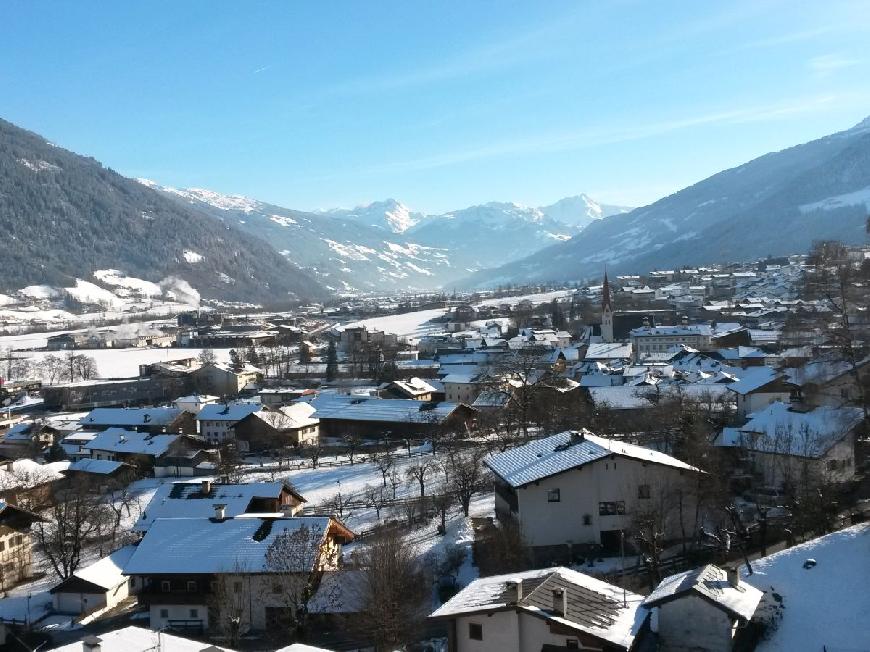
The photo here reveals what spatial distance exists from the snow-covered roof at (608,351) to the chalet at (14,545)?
47.5 metres

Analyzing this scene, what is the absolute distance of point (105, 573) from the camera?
25688 millimetres

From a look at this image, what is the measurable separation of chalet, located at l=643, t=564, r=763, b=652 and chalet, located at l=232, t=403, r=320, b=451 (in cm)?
3520

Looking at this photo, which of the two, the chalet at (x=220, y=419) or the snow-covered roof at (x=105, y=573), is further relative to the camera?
the chalet at (x=220, y=419)

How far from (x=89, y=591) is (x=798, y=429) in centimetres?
2241

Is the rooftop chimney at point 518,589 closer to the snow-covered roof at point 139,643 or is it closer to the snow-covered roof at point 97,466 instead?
the snow-covered roof at point 139,643

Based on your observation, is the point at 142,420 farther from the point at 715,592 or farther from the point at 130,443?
the point at 715,592

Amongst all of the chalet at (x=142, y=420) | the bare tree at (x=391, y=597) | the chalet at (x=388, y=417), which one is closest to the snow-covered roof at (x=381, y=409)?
the chalet at (x=388, y=417)

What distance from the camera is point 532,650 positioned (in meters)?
14.2

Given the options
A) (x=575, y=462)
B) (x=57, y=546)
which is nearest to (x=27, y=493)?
(x=57, y=546)

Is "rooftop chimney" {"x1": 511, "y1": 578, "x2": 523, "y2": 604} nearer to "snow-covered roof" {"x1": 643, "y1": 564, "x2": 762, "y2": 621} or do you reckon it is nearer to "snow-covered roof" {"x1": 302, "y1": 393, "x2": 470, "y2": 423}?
"snow-covered roof" {"x1": 643, "y1": 564, "x2": 762, "y2": 621}

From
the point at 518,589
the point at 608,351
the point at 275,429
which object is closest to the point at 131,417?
the point at 275,429

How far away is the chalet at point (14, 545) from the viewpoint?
30.0 metres

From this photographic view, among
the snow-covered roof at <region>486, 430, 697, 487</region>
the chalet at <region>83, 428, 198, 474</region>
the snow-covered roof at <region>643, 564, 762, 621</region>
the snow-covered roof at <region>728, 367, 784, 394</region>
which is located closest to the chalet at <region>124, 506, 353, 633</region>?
the snow-covered roof at <region>486, 430, 697, 487</region>

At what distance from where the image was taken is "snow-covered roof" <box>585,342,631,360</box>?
6988cm
